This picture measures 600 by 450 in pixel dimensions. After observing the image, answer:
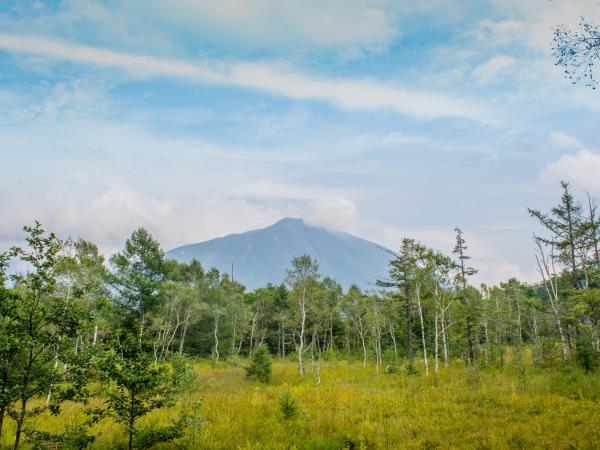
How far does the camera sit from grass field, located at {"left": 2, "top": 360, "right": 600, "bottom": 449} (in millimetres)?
11648

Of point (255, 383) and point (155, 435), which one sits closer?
point (155, 435)

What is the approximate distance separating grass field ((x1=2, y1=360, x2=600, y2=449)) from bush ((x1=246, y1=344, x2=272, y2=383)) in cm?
666

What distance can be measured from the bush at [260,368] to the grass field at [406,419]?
6658 mm

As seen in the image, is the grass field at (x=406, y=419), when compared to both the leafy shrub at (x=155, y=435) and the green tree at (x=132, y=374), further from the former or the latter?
the leafy shrub at (x=155, y=435)

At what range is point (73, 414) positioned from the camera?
16438mm

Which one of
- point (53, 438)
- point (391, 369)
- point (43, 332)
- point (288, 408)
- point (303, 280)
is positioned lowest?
point (391, 369)

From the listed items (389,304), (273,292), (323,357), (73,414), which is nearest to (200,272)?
(273,292)

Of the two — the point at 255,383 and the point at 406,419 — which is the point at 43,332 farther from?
the point at 255,383

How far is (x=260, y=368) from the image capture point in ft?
95.5

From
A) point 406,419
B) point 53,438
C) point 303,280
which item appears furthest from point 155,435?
point 303,280

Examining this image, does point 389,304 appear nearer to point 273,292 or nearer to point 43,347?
point 273,292

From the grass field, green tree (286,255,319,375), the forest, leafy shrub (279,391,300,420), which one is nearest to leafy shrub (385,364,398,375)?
the forest

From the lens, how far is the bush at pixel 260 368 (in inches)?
1138

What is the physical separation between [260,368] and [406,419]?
16958mm
